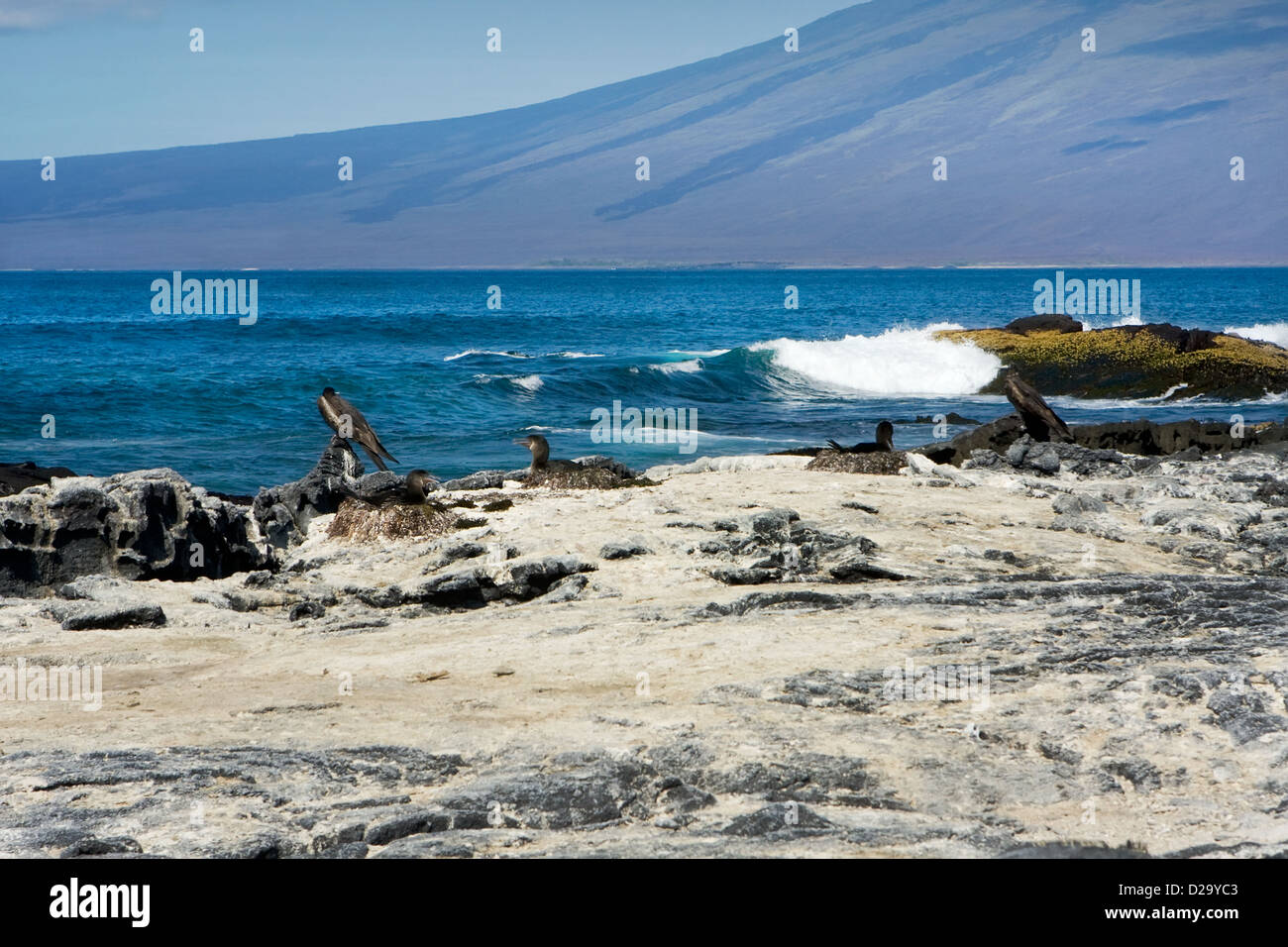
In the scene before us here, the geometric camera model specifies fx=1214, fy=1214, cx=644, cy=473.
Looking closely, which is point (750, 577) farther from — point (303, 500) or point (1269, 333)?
point (1269, 333)

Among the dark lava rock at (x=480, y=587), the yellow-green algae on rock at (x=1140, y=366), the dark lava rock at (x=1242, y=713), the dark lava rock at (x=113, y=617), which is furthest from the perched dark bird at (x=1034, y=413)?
the dark lava rock at (x=113, y=617)

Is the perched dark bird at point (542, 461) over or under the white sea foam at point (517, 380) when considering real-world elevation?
under

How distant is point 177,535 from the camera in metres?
9.70

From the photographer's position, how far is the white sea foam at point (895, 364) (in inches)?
1246

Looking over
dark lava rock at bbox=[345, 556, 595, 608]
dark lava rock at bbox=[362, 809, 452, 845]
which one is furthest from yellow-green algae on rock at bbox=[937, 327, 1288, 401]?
dark lava rock at bbox=[362, 809, 452, 845]

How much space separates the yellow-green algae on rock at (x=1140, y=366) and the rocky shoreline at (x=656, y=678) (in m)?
16.0

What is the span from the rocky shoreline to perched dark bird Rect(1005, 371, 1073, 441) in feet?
15.2

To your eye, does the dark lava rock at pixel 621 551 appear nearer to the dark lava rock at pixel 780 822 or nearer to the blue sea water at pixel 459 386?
the dark lava rock at pixel 780 822

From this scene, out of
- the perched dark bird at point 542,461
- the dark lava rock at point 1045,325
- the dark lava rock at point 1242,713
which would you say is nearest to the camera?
the dark lava rock at point 1242,713

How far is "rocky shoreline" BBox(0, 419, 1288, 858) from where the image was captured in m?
4.53

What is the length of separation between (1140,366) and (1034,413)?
12.8m

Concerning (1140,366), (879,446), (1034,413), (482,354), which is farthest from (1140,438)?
(482,354)

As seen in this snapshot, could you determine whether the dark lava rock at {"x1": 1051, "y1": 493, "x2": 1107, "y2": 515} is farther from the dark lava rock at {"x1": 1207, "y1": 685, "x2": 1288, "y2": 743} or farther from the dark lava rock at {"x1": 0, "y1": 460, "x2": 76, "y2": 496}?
the dark lava rock at {"x1": 0, "y1": 460, "x2": 76, "y2": 496}

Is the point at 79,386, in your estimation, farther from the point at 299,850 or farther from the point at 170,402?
the point at 299,850
